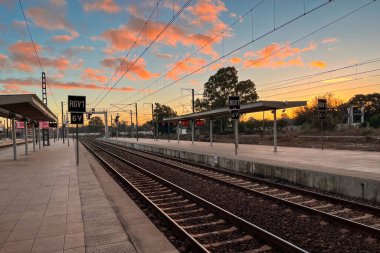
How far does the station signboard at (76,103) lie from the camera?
1543 centimetres

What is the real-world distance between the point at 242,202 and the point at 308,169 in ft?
12.6

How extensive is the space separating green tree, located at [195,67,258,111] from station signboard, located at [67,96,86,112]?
62.9 meters

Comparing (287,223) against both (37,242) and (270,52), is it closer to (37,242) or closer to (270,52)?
(37,242)

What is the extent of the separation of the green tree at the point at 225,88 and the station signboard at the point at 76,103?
206ft

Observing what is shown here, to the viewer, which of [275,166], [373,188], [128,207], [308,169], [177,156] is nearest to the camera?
[128,207]

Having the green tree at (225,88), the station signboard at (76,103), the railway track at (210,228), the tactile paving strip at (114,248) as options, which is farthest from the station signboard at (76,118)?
the green tree at (225,88)

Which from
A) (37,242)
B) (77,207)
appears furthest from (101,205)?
(37,242)

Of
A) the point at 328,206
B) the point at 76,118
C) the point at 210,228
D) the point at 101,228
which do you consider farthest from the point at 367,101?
the point at 101,228

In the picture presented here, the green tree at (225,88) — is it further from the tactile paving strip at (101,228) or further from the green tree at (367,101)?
the tactile paving strip at (101,228)

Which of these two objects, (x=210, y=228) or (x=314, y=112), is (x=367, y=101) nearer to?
(x=314, y=112)

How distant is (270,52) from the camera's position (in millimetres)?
19844

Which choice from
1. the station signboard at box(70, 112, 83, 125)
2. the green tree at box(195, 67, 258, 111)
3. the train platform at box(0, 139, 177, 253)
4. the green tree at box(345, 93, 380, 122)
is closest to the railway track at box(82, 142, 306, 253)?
the train platform at box(0, 139, 177, 253)

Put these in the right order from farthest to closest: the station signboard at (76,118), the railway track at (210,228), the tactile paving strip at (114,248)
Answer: the station signboard at (76,118), the railway track at (210,228), the tactile paving strip at (114,248)

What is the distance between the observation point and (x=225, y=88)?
7950cm
